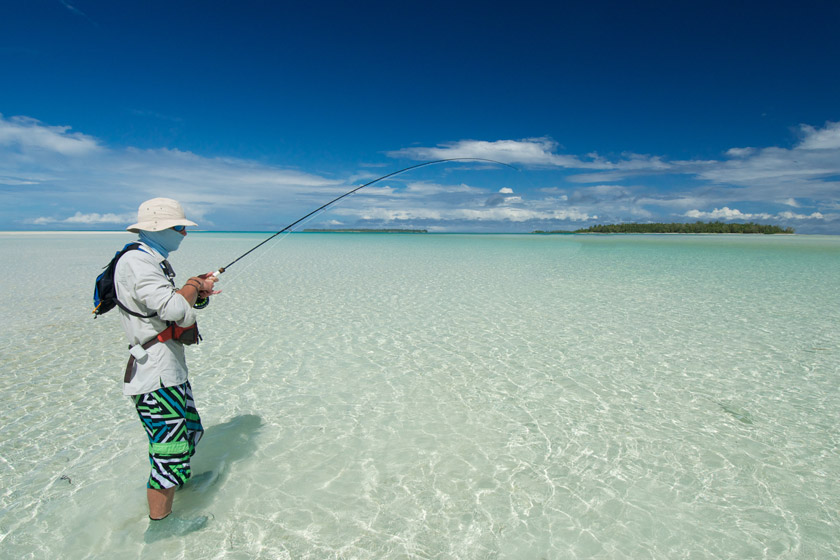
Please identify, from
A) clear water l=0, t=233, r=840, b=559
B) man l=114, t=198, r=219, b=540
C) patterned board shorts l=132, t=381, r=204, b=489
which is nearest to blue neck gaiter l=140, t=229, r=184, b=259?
man l=114, t=198, r=219, b=540

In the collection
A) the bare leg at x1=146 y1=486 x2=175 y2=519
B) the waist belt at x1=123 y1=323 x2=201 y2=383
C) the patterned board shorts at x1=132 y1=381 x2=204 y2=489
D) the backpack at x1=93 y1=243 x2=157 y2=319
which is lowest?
the bare leg at x1=146 y1=486 x2=175 y2=519

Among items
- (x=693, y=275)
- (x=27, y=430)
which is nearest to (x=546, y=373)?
(x=27, y=430)

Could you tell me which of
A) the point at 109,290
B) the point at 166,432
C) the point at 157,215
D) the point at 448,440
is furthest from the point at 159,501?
the point at 448,440

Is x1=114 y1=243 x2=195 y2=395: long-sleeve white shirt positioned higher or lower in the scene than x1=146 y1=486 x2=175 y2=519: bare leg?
higher

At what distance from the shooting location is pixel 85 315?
815cm

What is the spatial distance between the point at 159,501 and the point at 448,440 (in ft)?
7.06

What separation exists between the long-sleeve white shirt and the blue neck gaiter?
1.5 inches

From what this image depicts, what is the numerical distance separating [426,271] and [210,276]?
45.7ft

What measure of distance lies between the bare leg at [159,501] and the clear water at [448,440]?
0.15m

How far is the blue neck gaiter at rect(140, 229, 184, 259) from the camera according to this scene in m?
2.36

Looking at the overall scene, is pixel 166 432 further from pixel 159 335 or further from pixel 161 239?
pixel 161 239

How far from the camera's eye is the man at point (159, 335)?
2.21 metres

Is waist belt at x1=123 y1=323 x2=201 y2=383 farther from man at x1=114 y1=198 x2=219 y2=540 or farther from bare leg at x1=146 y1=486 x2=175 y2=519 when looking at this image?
bare leg at x1=146 y1=486 x2=175 y2=519

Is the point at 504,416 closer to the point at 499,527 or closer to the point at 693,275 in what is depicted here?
the point at 499,527
